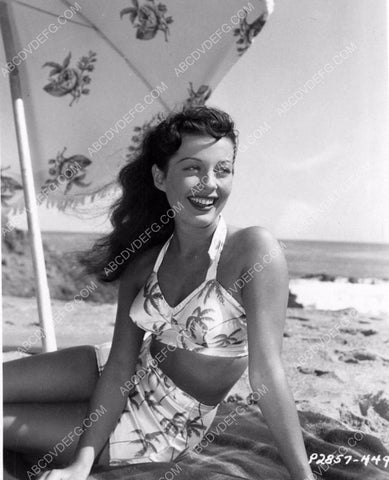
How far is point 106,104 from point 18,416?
42.7 inches

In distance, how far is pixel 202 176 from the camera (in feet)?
5.57

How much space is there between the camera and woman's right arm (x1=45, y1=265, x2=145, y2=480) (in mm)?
1669

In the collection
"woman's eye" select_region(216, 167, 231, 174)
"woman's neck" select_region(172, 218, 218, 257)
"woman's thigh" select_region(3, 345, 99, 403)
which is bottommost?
"woman's thigh" select_region(3, 345, 99, 403)

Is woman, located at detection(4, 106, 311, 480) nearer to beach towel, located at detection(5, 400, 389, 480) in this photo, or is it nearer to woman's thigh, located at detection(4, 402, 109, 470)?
woman's thigh, located at detection(4, 402, 109, 470)

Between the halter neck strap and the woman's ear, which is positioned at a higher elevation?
the woman's ear

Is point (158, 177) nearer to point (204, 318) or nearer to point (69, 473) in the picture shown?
point (204, 318)

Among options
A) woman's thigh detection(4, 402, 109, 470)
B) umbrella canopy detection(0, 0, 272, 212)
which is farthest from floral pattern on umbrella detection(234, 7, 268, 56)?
woman's thigh detection(4, 402, 109, 470)

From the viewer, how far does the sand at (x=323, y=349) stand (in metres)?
3.62

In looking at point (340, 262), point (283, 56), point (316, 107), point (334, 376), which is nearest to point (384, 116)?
point (334, 376)

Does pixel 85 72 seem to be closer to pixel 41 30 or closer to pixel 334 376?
pixel 41 30

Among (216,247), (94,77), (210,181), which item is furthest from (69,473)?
(94,77)

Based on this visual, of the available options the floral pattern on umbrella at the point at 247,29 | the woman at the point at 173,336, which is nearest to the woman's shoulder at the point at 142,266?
the woman at the point at 173,336

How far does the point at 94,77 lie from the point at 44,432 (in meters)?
1.17

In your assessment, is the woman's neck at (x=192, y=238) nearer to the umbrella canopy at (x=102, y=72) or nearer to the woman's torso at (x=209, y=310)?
the woman's torso at (x=209, y=310)
